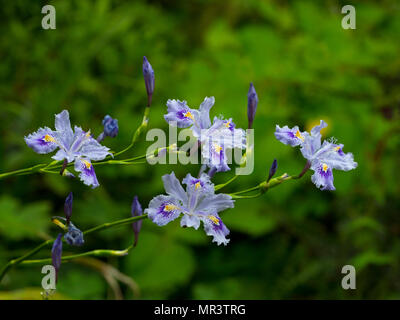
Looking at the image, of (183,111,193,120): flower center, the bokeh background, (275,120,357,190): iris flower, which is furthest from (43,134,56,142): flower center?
the bokeh background

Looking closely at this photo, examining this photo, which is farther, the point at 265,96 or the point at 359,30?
the point at 359,30

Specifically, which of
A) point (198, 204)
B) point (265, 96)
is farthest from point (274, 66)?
point (198, 204)

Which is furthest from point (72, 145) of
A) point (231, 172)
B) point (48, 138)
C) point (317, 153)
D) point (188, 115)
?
point (231, 172)

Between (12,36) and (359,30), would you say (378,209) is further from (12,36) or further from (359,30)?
(12,36)

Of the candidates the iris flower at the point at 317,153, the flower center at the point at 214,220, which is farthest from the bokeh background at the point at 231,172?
the flower center at the point at 214,220

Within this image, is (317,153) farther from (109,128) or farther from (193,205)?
(109,128)
